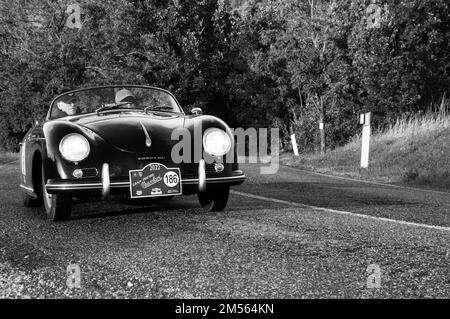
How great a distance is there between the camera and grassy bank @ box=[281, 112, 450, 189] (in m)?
10.9

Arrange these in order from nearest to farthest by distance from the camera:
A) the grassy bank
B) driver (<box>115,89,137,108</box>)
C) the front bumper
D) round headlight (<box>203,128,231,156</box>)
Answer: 1. the front bumper
2. round headlight (<box>203,128,231,156</box>)
3. driver (<box>115,89,137,108</box>)
4. the grassy bank

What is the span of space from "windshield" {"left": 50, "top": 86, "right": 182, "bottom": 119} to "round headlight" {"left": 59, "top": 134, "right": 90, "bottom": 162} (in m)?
1.10

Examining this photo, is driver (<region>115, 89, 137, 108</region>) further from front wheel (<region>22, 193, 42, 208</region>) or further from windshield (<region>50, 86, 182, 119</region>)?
front wheel (<region>22, 193, 42, 208</region>)

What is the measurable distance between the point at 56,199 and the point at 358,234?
2.65m

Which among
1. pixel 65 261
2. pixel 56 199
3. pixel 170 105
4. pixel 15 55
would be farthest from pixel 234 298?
pixel 15 55

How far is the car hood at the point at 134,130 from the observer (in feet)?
15.4

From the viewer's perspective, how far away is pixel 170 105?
20.3 feet

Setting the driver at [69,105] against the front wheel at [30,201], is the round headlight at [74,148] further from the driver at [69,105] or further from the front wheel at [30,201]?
the front wheel at [30,201]

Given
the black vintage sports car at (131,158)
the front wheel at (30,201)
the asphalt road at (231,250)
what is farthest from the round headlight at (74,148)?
the front wheel at (30,201)

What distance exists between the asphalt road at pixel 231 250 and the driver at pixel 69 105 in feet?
3.50

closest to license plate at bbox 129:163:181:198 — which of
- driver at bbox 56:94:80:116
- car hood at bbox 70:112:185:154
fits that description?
car hood at bbox 70:112:185:154

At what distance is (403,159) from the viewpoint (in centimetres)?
1294

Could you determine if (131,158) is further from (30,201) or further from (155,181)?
(30,201)

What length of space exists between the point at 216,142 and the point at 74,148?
4.25 feet
